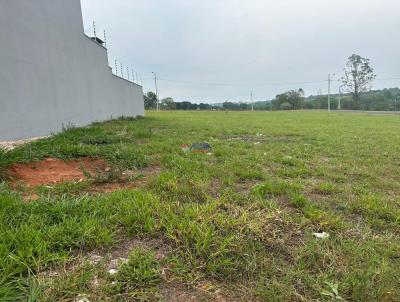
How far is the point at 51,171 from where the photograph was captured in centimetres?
382

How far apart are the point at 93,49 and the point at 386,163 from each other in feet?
35.1

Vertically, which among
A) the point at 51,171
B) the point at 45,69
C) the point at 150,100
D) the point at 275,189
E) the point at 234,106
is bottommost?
the point at 275,189

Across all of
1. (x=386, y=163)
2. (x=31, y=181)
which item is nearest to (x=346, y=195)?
(x=386, y=163)

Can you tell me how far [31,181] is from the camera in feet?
10.8

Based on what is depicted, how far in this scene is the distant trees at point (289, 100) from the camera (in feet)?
200

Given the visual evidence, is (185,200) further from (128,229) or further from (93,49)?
(93,49)

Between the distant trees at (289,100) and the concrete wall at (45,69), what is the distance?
54.7 meters

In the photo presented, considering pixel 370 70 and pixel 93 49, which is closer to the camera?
pixel 93 49

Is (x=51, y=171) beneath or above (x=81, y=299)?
above

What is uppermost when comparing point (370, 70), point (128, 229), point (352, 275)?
point (370, 70)

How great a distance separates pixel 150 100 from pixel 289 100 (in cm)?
3155

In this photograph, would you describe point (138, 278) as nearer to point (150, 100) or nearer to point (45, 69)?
point (45, 69)

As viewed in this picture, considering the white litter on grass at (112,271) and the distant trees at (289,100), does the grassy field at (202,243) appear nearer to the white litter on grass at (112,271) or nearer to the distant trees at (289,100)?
the white litter on grass at (112,271)

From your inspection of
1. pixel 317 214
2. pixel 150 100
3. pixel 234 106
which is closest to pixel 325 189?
pixel 317 214
